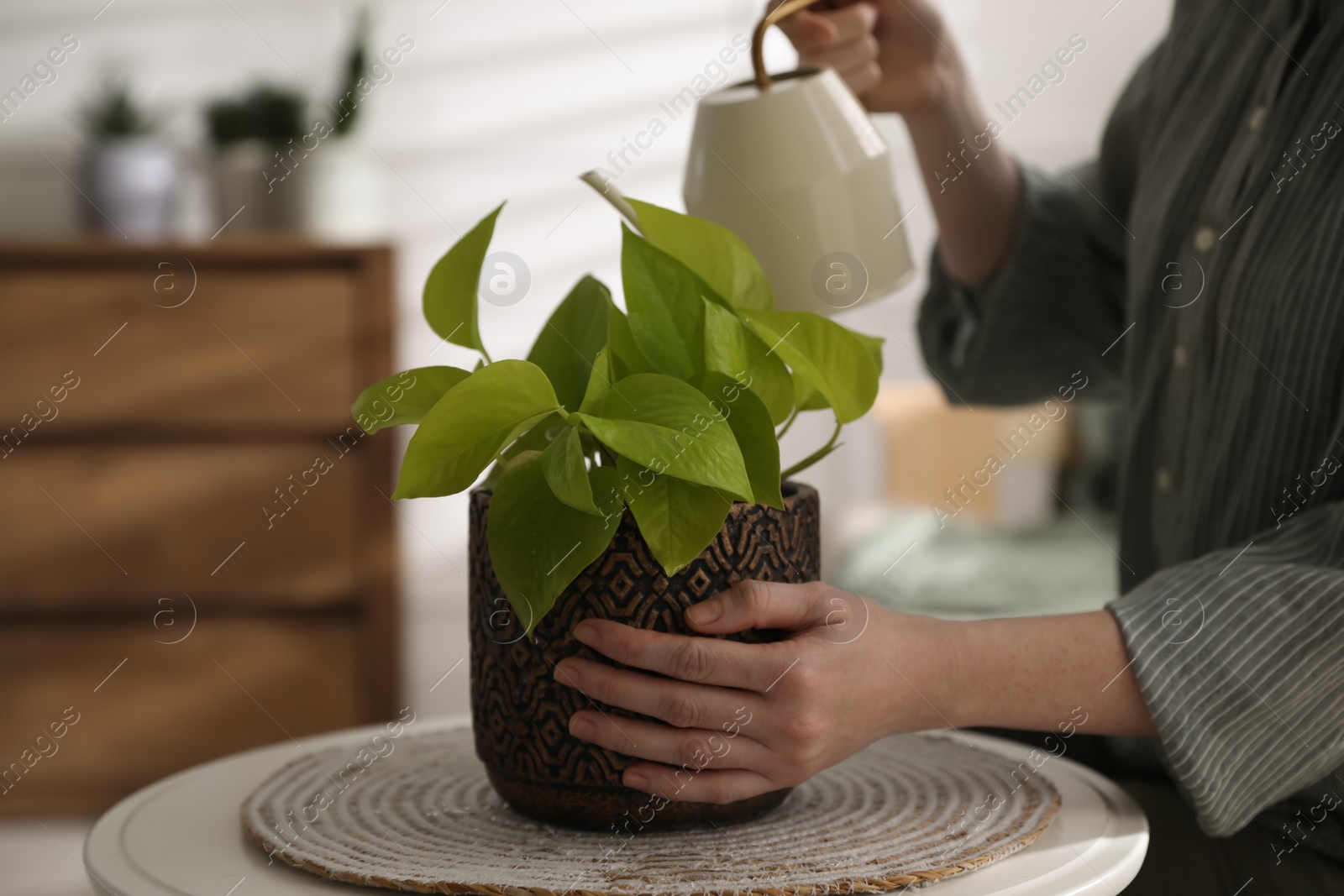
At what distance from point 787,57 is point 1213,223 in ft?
6.35

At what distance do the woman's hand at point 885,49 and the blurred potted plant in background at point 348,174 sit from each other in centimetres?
149

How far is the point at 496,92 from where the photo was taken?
101 inches

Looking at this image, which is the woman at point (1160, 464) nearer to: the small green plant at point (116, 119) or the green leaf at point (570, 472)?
the green leaf at point (570, 472)

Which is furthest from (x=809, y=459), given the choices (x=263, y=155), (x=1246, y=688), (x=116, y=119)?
(x=116, y=119)

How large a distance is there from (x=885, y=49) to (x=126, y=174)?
1.76 metres

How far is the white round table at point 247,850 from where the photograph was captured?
46cm

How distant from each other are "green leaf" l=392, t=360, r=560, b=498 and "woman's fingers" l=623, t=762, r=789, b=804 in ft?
0.48

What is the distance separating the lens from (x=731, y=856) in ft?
1.59

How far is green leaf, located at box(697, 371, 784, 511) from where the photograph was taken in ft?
1.59

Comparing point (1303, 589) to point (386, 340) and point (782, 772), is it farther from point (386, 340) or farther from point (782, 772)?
point (386, 340)

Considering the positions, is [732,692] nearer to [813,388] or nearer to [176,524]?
[813,388]

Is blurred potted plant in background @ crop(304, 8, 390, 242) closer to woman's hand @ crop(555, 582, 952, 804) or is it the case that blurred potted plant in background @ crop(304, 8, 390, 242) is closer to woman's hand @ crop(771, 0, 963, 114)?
woman's hand @ crop(771, 0, 963, 114)

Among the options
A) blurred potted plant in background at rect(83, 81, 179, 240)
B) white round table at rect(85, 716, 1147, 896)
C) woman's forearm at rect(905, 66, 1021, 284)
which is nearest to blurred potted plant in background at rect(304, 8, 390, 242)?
blurred potted plant in background at rect(83, 81, 179, 240)

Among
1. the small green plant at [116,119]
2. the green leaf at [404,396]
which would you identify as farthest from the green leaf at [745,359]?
the small green plant at [116,119]
